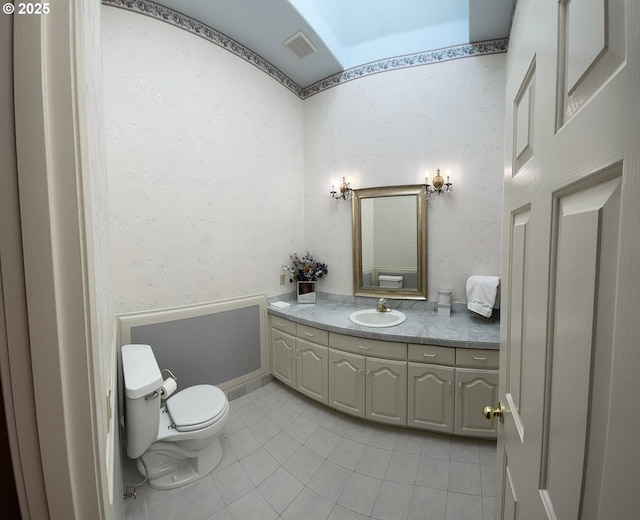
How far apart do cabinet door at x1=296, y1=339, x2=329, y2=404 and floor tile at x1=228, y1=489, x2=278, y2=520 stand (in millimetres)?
Result: 767

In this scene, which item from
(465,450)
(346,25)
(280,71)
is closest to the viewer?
(465,450)

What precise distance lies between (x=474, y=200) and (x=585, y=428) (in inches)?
82.3

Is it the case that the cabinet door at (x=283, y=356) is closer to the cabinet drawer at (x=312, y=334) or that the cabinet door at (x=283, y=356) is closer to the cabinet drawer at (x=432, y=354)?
the cabinet drawer at (x=312, y=334)

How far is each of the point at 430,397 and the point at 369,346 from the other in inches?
20.0

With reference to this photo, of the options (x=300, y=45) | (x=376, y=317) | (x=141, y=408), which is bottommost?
(x=141, y=408)

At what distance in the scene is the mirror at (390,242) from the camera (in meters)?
2.21

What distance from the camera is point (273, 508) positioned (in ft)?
4.20

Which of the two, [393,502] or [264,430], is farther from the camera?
[264,430]

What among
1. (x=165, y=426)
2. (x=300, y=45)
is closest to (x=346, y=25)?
(x=300, y=45)

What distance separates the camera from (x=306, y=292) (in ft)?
8.41

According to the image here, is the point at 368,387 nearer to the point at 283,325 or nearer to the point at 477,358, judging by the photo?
the point at 477,358

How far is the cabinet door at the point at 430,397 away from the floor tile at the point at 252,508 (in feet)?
3.30

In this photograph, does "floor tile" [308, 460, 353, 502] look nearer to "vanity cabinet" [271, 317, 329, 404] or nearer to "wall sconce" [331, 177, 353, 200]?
"vanity cabinet" [271, 317, 329, 404]

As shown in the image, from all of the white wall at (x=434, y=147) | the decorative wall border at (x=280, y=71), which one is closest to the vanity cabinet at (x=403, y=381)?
the white wall at (x=434, y=147)
